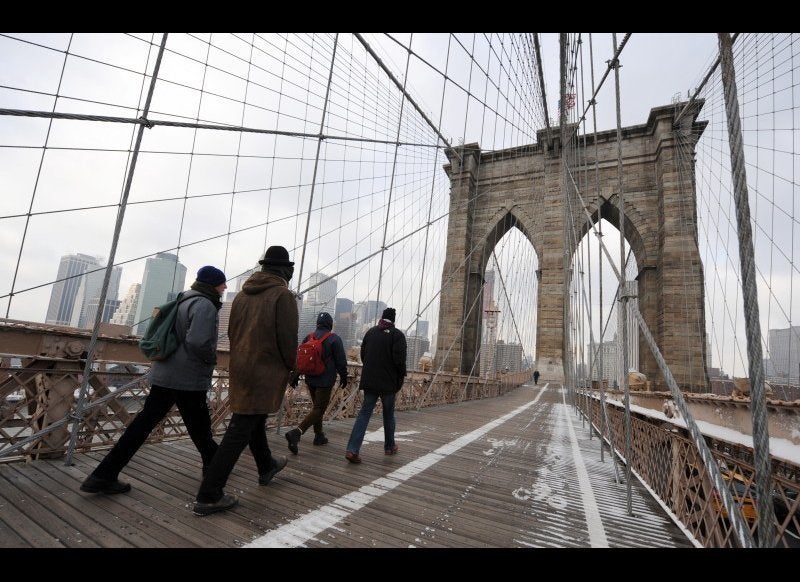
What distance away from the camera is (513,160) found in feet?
76.8

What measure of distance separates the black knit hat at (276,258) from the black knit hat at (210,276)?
0.29 m

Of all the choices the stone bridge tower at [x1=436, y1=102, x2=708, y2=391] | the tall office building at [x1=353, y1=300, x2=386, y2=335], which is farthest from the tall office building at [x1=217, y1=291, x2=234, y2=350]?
the stone bridge tower at [x1=436, y1=102, x2=708, y2=391]

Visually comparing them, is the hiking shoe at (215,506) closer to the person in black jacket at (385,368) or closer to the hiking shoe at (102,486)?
the hiking shoe at (102,486)

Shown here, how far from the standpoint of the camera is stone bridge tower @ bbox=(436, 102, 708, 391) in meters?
16.0

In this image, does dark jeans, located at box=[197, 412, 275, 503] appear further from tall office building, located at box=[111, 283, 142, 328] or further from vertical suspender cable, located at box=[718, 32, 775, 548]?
tall office building, located at box=[111, 283, 142, 328]

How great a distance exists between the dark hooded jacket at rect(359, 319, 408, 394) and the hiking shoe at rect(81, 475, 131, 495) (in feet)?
5.44

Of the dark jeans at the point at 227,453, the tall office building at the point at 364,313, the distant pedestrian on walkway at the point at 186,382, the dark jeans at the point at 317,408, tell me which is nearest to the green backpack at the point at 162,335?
the distant pedestrian on walkway at the point at 186,382

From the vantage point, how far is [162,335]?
2.03 m

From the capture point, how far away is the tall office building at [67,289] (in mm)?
3586

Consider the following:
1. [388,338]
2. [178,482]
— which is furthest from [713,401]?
[178,482]

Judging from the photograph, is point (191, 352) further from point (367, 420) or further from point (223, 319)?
point (223, 319)

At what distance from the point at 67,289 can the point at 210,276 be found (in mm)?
2773
